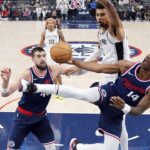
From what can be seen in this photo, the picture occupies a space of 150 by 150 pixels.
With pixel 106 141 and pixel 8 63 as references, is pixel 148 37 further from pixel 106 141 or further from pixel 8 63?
pixel 106 141

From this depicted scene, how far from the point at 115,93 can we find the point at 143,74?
48cm

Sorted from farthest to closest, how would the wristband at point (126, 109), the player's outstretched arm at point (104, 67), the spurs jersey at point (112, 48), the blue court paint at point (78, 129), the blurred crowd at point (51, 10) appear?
the blurred crowd at point (51, 10), the blue court paint at point (78, 129), the spurs jersey at point (112, 48), the player's outstretched arm at point (104, 67), the wristband at point (126, 109)

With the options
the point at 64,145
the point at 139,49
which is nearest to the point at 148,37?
the point at 139,49

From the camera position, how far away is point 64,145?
626 centimetres

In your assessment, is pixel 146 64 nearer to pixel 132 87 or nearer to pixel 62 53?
pixel 132 87

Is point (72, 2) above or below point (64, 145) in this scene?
above

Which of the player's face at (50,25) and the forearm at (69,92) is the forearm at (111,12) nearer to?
the forearm at (69,92)

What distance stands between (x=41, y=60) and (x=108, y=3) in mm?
1180

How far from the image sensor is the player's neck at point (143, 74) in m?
4.49

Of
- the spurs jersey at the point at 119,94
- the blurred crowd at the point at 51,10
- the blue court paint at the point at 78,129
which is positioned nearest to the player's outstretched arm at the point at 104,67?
the spurs jersey at the point at 119,94

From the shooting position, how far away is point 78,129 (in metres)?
6.91

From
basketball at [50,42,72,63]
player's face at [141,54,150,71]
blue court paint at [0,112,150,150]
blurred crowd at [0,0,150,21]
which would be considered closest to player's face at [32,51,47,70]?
basketball at [50,42,72,63]

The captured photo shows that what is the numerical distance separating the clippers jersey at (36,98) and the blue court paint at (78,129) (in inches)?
53.4

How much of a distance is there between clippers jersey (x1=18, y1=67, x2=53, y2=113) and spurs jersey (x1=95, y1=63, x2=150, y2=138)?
0.74 metres
